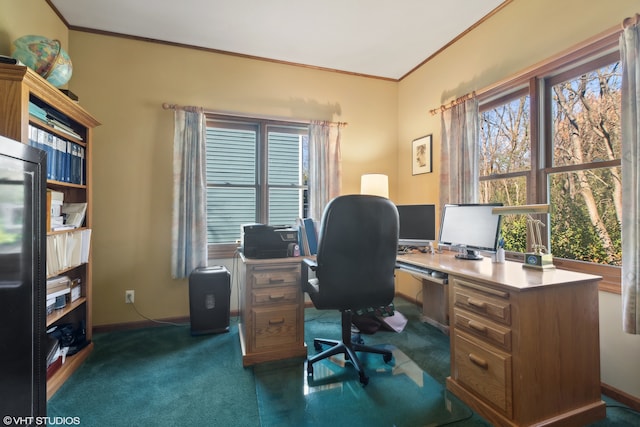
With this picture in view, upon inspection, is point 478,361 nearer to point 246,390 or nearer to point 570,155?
point 246,390

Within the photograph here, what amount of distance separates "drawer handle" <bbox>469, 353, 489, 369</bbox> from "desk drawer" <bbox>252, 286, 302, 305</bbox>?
119 cm

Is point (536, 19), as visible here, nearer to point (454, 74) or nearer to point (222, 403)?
point (454, 74)

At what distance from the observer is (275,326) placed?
2.20m

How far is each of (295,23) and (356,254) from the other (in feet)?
7.05

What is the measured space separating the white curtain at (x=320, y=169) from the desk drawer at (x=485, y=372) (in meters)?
1.91

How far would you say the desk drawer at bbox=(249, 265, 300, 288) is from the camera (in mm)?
2154

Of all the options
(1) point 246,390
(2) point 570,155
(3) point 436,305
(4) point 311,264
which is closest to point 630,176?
(2) point 570,155

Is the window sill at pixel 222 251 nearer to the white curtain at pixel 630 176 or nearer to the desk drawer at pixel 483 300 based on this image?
the desk drawer at pixel 483 300

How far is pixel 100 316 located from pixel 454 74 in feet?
13.4

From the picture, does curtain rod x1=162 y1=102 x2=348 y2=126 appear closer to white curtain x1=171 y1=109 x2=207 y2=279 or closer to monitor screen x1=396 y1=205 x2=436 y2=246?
white curtain x1=171 y1=109 x2=207 y2=279

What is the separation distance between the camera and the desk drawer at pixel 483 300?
149 centimetres

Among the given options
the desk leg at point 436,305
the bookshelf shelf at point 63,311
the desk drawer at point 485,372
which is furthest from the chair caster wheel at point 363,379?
the bookshelf shelf at point 63,311

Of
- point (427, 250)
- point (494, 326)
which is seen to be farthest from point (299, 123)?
point (494, 326)

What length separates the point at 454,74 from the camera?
2.88 meters
